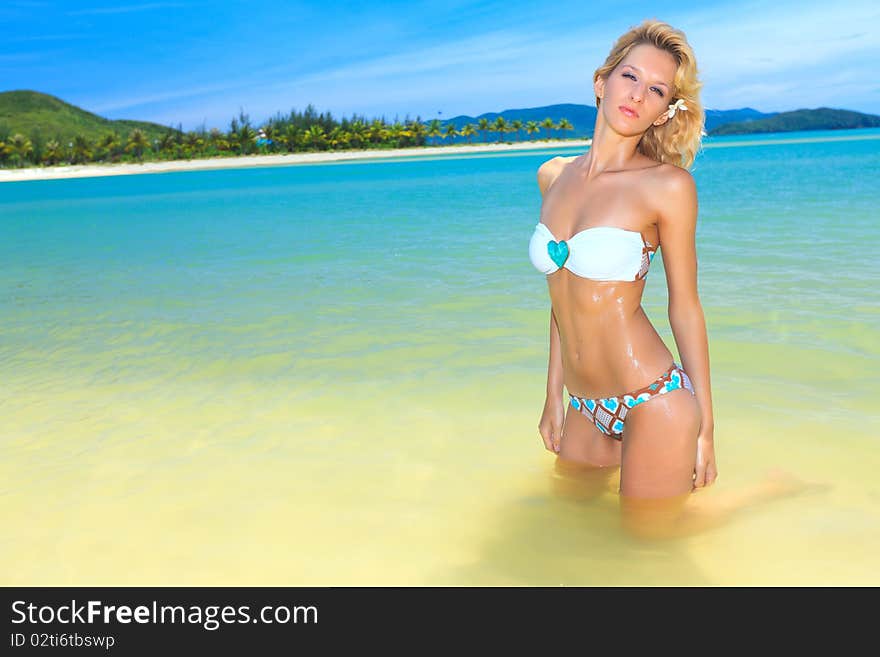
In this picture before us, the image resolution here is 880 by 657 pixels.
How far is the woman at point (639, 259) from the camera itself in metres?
2.84

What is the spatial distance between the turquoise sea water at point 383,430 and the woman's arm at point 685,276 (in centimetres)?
72

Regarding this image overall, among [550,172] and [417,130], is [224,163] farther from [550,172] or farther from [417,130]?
[550,172]

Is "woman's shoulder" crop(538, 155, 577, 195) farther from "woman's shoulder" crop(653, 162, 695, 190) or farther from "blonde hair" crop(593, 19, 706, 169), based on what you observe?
"woman's shoulder" crop(653, 162, 695, 190)

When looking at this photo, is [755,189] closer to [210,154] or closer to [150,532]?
[150,532]

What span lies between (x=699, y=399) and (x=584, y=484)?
858 millimetres

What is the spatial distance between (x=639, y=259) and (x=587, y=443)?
96cm

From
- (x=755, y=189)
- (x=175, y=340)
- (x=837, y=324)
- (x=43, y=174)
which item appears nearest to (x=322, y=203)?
(x=755, y=189)

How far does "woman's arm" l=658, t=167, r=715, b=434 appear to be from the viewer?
109 inches

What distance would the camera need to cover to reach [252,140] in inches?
4316

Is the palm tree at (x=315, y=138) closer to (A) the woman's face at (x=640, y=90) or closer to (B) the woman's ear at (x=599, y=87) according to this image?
(B) the woman's ear at (x=599, y=87)

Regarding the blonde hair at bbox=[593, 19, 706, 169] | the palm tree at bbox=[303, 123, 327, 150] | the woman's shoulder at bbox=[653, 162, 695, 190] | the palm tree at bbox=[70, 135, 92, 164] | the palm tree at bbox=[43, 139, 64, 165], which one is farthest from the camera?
the palm tree at bbox=[303, 123, 327, 150]

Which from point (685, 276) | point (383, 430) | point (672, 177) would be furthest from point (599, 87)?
point (383, 430)

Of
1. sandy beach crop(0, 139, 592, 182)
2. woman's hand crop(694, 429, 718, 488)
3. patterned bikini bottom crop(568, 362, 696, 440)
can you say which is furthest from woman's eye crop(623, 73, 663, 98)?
sandy beach crop(0, 139, 592, 182)
